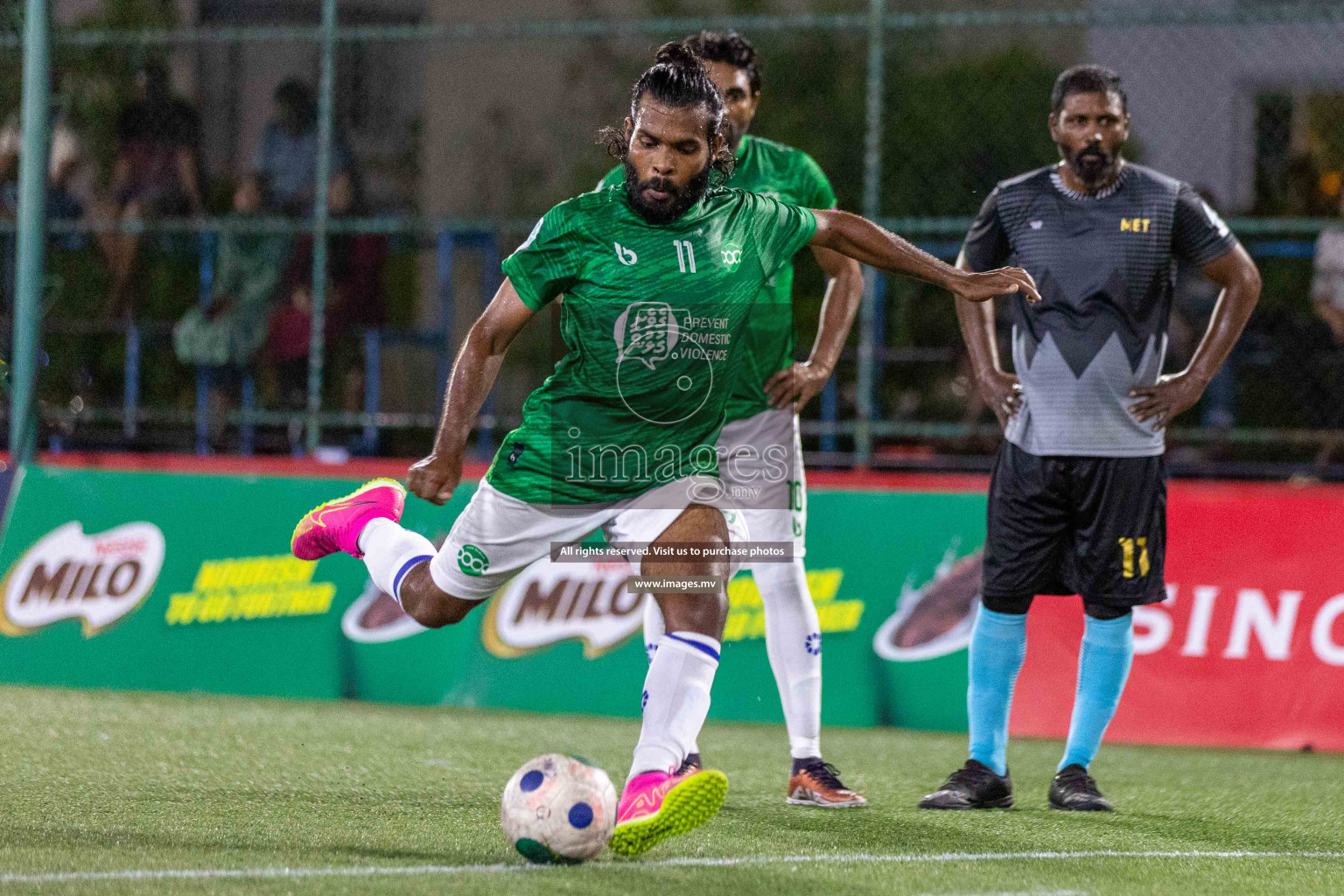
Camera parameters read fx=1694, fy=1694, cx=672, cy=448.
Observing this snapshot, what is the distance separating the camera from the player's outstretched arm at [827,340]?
5.52 m

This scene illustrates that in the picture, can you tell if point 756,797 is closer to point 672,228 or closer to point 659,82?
point 672,228

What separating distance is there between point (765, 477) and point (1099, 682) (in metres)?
1.29

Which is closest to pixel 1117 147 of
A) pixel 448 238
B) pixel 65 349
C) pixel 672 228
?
pixel 672 228

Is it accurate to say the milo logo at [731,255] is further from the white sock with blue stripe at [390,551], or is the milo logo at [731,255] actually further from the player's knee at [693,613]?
the white sock with blue stripe at [390,551]

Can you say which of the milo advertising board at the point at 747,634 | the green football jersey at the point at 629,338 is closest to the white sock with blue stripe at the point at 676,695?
the green football jersey at the point at 629,338

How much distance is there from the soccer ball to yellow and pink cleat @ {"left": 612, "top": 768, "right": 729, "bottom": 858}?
52 mm

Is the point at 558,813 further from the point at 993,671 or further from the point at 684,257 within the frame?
the point at 993,671

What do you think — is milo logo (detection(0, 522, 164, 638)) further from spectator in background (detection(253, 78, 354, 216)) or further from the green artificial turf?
spectator in background (detection(253, 78, 354, 216))

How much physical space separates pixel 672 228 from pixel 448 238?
239 inches

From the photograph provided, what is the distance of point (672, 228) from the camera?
14.7ft

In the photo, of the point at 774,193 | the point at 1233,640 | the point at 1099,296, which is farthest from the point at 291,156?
the point at 1099,296

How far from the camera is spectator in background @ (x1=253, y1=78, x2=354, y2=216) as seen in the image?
35.7ft

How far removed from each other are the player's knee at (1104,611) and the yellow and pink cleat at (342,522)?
2.26 m

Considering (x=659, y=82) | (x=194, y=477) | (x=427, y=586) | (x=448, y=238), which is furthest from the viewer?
(x=448, y=238)
